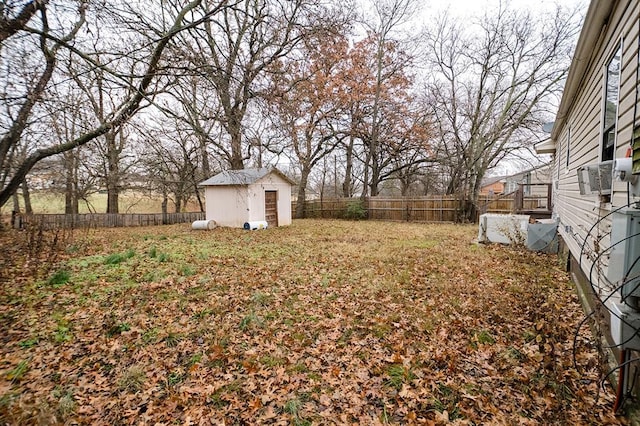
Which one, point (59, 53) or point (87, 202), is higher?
point (59, 53)

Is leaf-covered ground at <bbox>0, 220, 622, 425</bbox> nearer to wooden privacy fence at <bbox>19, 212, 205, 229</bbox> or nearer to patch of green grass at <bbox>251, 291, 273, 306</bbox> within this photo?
patch of green grass at <bbox>251, 291, 273, 306</bbox>

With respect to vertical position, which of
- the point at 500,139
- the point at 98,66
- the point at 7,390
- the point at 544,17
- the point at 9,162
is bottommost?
the point at 7,390

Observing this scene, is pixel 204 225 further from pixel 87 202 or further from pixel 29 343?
pixel 29 343

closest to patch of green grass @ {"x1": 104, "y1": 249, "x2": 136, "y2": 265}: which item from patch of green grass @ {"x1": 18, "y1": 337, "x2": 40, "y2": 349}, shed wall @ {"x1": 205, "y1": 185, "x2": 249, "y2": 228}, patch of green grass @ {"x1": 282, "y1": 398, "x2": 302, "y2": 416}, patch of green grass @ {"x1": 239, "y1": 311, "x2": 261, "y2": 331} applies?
patch of green grass @ {"x1": 18, "y1": 337, "x2": 40, "y2": 349}

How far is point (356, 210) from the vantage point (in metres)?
18.5

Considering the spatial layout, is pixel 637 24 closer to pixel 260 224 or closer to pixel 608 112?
pixel 608 112

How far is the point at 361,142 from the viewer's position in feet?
68.4

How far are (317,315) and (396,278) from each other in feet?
7.00

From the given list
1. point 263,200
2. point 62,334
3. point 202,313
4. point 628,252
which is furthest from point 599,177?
point 263,200

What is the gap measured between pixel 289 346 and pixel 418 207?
584 inches

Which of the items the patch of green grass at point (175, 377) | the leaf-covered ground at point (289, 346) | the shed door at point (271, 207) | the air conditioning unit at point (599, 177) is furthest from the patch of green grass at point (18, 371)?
the shed door at point (271, 207)

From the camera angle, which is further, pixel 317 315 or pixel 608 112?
pixel 317 315

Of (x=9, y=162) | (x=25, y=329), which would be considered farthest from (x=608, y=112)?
(x=9, y=162)

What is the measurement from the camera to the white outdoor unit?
830cm
